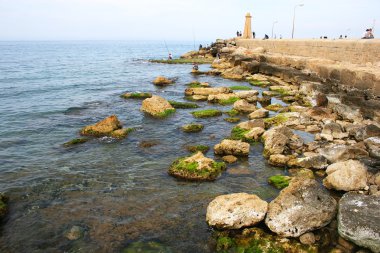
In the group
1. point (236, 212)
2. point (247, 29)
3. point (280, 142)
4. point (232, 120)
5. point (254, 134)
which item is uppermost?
point (247, 29)

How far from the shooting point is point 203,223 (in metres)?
9.49

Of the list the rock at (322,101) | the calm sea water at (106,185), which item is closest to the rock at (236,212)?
the calm sea water at (106,185)

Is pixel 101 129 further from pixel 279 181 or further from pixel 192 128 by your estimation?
pixel 279 181

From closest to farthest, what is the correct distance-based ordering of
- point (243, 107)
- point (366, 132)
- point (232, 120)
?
point (366, 132) < point (232, 120) < point (243, 107)

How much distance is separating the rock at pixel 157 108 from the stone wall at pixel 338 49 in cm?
1574

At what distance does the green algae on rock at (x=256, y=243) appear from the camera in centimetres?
797

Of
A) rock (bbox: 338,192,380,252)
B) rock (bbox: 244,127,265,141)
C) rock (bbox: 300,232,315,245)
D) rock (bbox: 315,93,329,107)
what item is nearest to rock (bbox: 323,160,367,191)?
rock (bbox: 338,192,380,252)

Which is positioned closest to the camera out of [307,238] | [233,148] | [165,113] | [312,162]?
[307,238]

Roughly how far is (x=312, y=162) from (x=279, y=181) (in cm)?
209

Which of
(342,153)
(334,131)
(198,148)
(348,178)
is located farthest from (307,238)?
(334,131)

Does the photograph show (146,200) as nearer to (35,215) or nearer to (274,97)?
(35,215)

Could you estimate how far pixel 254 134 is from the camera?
16344 millimetres

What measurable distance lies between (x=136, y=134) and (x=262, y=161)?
766 cm

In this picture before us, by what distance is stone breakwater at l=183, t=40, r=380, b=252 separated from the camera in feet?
27.0
